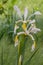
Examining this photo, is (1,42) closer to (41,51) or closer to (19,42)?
(41,51)

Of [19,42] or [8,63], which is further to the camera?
[8,63]

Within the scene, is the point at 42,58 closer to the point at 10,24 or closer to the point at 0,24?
the point at 10,24

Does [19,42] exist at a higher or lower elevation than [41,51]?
higher

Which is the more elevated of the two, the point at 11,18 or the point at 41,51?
the point at 11,18

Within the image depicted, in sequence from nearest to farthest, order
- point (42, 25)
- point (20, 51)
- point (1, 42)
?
1. point (20, 51)
2. point (1, 42)
3. point (42, 25)

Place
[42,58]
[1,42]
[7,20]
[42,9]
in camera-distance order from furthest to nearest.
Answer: [42,9] < [7,20] < [1,42] < [42,58]

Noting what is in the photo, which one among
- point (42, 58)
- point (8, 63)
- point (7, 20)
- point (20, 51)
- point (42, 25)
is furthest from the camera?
point (42, 25)

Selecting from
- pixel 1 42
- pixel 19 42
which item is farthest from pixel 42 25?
pixel 19 42

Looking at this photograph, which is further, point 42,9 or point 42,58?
point 42,9

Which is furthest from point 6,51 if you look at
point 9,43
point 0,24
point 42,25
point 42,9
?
point 42,9
